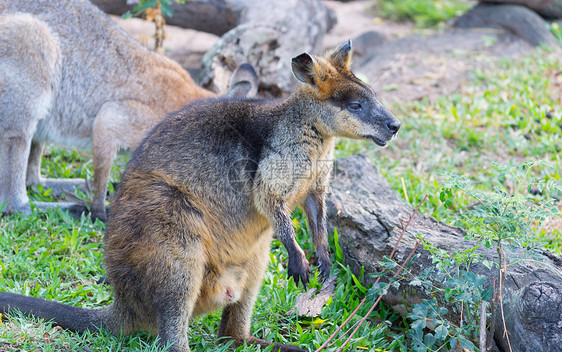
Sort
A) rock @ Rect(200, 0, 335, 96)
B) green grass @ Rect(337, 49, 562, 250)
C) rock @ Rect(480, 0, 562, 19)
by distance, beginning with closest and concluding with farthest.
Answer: green grass @ Rect(337, 49, 562, 250) → rock @ Rect(200, 0, 335, 96) → rock @ Rect(480, 0, 562, 19)

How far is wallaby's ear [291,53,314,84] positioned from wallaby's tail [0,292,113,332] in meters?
1.79

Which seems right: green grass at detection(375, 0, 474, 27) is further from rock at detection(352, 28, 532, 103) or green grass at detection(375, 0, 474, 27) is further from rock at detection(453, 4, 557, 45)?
rock at detection(352, 28, 532, 103)

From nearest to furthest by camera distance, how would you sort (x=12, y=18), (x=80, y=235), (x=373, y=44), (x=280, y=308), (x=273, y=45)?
(x=280, y=308) → (x=80, y=235) → (x=12, y=18) → (x=273, y=45) → (x=373, y=44)

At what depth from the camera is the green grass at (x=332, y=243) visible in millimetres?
3645

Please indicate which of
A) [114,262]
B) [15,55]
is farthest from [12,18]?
[114,262]

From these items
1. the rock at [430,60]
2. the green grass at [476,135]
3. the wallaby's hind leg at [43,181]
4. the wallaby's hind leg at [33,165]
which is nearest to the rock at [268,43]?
the rock at [430,60]

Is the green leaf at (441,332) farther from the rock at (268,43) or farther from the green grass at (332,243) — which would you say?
the rock at (268,43)

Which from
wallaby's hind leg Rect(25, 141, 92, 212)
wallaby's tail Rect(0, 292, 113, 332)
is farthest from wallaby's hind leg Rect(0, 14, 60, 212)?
wallaby's tail Rect(0, 292, 113, 332)

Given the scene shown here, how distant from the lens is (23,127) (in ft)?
16.1

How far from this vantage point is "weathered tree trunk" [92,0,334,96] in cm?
671

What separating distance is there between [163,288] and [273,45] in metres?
4.57

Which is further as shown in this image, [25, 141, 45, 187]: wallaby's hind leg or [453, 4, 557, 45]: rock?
[453, 4, 557, 45]: rock

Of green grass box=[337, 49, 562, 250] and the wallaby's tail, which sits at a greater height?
the wallaby's tail

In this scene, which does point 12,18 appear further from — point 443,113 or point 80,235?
point 443,113
